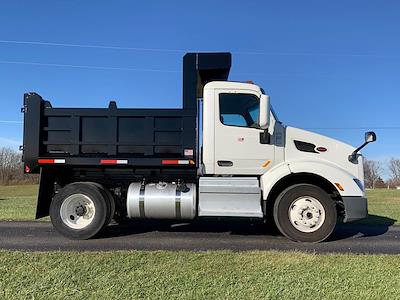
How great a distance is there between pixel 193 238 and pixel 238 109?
2.64 metres

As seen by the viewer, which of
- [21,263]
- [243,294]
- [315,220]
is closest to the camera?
[243,294]

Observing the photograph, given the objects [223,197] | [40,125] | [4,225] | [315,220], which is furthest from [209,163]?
[4,225]

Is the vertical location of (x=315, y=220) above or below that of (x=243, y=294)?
above

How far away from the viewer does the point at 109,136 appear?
916 centimetres

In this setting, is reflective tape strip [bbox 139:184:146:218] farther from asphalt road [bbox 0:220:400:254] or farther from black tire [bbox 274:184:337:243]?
black tire [bbox 274:184:337:243]

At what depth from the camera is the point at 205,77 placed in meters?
9.70

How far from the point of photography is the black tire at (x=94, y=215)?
8859 mm

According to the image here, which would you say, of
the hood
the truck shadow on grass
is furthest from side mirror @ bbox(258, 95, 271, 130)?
the truck shadow on grass

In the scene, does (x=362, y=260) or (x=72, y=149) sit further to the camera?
(x=72, y=149)

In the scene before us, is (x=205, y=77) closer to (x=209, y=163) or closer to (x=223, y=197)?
(x=209, y=163)

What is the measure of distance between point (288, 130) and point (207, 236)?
8.61 feet

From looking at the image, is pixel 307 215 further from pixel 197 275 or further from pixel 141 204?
pixel 197 275

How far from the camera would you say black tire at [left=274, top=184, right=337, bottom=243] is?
8547 mm

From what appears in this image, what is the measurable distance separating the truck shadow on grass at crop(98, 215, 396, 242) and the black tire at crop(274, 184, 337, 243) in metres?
0.66
